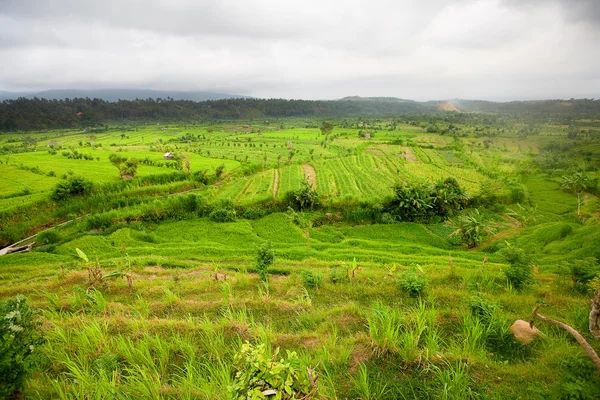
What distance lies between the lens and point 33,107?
11669cm

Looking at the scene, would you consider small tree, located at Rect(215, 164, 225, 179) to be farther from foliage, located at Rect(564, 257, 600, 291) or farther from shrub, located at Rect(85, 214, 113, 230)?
foliage, located at Rect(564, 257, 600, 291)

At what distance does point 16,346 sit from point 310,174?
145ft

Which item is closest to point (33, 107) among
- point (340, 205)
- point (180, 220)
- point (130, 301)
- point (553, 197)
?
point (180, 220)

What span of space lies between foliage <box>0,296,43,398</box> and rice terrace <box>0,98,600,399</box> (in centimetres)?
3

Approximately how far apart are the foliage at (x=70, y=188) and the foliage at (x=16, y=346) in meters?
32.2

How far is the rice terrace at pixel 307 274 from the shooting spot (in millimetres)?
4754

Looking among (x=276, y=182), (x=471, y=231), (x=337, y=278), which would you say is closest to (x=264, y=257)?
(x=337, y=278)

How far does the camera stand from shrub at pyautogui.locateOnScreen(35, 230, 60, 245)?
24.4m

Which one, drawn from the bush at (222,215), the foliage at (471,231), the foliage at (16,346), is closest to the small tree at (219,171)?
the bush at (222,215)

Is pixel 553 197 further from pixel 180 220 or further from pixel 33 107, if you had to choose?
pixel 33 107

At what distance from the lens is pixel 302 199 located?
31594 mm

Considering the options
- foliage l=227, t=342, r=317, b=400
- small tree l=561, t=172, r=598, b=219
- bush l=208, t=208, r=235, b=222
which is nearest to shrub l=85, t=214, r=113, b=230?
bush l=208, t=208, r=235, b=222

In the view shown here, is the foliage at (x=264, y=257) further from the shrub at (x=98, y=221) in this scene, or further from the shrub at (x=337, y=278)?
the shrub at (x=98, y=221)

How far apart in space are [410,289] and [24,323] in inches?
376
